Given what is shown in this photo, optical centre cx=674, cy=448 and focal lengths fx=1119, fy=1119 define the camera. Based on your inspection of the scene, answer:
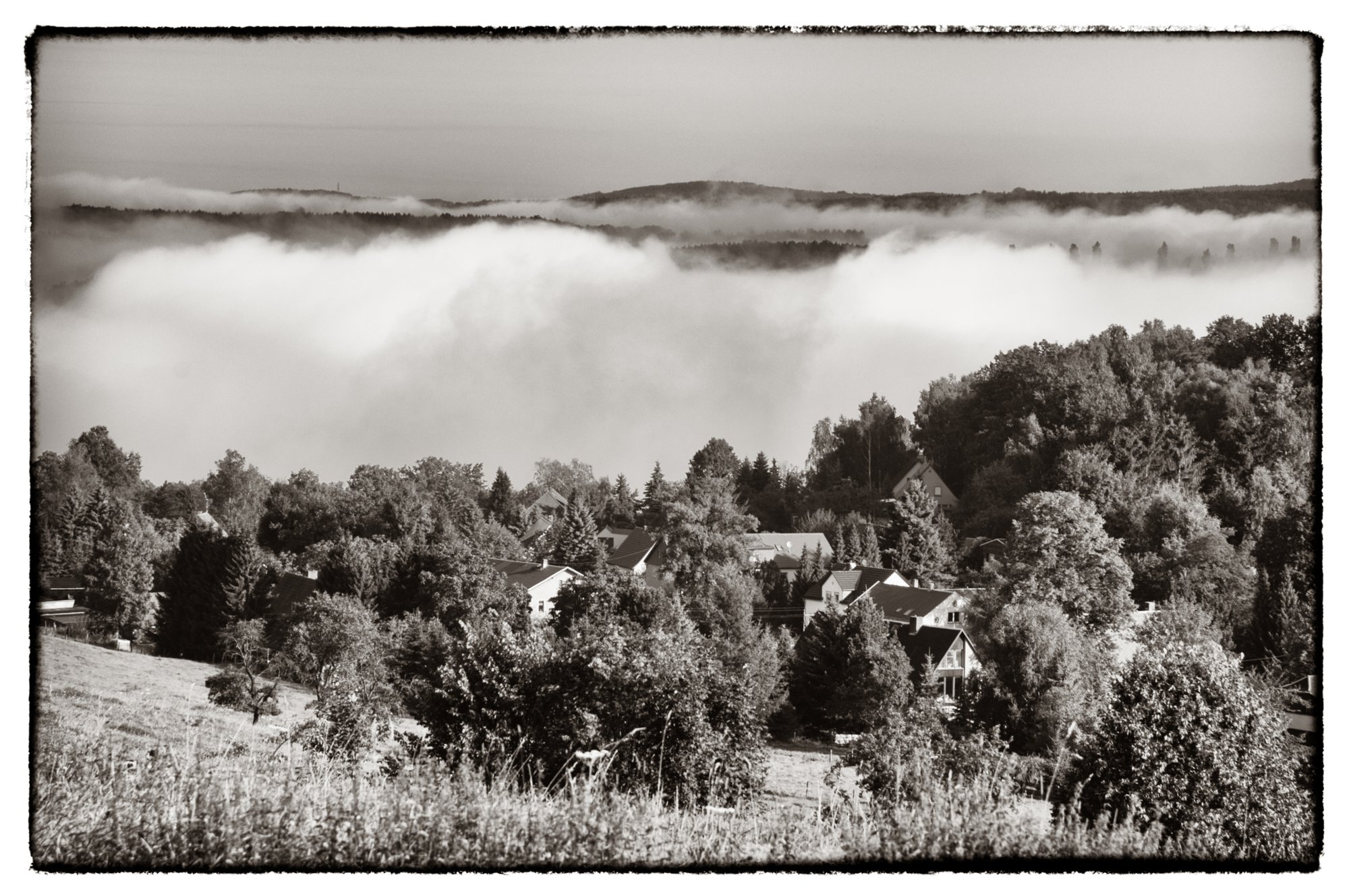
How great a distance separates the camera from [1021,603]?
14.5 m

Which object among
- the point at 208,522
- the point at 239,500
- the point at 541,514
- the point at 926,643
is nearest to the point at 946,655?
the point at 926,643

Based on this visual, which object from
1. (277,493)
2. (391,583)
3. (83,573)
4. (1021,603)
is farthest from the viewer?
(277,493)

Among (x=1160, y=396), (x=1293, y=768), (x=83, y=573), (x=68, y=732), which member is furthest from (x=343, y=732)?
(x=1160, y=396)

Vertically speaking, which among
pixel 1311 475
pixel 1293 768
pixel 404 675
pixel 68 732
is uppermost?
pixel 1311 475

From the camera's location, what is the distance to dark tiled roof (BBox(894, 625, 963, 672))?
42.7ft

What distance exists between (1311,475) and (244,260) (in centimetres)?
673

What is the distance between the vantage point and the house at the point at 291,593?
52.6 ft

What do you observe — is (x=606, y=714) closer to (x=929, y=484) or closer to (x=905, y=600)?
(x=905, y=600)

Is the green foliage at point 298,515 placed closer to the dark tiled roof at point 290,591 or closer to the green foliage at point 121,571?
the dark tiled roof at point 290,591

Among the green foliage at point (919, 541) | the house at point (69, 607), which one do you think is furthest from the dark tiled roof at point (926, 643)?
the house at point (69, 607)

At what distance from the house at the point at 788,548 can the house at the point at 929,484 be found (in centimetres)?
268

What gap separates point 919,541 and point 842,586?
139 inches

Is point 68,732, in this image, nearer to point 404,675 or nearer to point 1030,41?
point 1030,41

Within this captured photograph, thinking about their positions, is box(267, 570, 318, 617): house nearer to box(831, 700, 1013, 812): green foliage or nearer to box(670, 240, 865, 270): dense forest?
box(670, 240, 865, 270): dense forest
